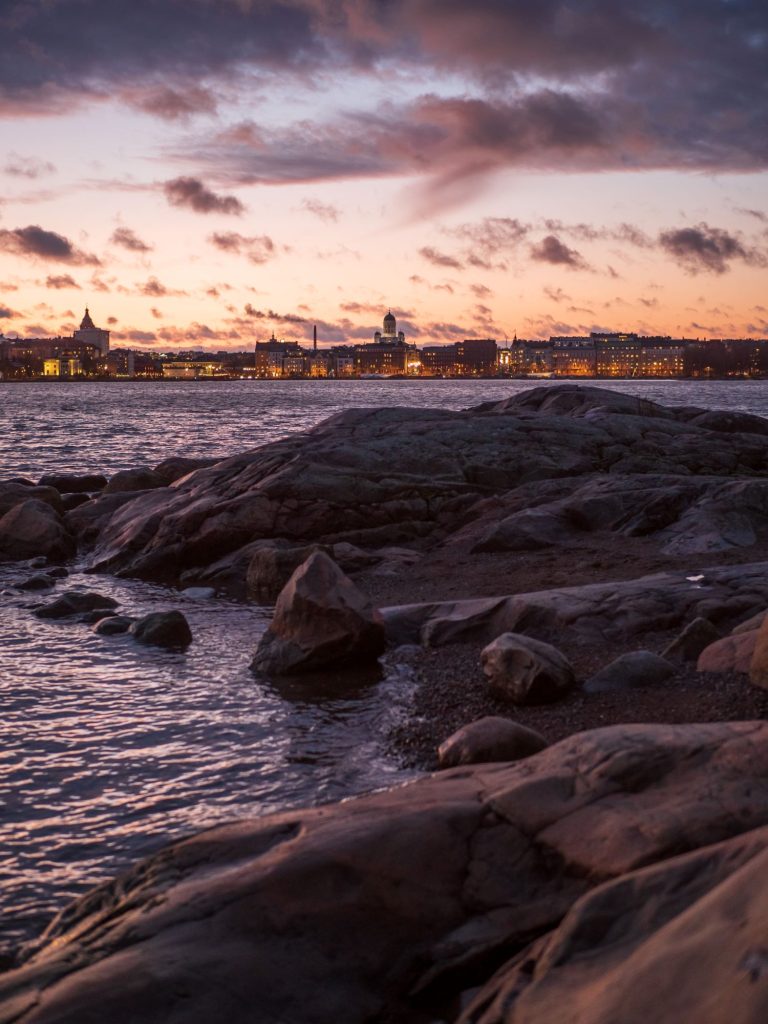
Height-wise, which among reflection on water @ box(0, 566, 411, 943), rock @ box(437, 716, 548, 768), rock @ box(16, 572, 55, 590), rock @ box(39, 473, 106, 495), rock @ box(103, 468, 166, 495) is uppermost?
rock @ box(103, 468, 166, 495)

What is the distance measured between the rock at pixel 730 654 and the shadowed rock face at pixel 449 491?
543 cm

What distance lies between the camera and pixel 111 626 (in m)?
12.5

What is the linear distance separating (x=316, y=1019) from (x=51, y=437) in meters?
59.1

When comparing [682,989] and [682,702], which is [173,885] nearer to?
[682,989]

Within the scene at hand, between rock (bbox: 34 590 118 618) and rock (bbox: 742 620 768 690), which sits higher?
rock (bbox: 742 620 768 690)

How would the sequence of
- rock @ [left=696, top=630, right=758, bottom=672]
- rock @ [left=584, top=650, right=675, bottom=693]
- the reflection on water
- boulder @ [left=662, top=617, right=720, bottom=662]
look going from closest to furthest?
the reflection on water, rock @ [left=696, top=630, right=758, bottom=672], rock @ [left=584, top=650, right=675, bottom=693], boulder @ [left=662, top=617, right=720, bottom=662]

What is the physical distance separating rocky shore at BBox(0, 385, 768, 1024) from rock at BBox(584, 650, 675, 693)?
2 cm

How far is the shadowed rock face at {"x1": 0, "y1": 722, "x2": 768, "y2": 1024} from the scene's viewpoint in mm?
3611

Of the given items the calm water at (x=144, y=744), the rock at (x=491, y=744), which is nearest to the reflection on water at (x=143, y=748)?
the calm water at (x=144, y=744)

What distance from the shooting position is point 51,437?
59344 mm

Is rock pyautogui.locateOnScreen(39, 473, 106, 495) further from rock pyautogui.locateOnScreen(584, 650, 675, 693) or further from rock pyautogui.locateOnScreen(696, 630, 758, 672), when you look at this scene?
rock pyautogui.locateOnScreen(696, 630, 758, 672)

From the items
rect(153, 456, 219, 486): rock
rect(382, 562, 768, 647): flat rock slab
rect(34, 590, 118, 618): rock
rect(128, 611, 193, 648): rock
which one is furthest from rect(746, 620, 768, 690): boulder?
rect(153, 456, 219, 486): rock

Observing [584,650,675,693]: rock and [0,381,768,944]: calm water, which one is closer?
[0,381,768,944]: calm water

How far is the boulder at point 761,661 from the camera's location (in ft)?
25.0
